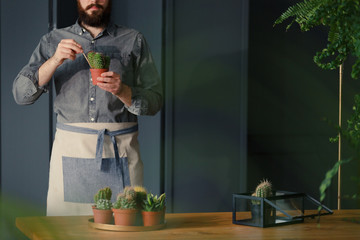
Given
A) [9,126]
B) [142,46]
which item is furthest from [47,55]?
[9,126]

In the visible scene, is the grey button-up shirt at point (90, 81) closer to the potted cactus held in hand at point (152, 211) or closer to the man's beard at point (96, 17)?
the man's beard at point (96, 17)

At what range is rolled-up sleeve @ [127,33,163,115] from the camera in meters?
2.58

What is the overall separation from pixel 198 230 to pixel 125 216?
23 cm

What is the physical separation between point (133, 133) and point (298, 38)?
7.73ft

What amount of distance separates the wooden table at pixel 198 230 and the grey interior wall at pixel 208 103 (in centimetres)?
199

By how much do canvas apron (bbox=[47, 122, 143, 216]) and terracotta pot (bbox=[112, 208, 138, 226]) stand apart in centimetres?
95

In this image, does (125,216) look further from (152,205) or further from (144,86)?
(144,86)

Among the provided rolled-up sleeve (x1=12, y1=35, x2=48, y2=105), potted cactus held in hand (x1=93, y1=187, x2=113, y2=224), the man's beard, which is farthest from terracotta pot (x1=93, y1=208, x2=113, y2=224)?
the man's beard

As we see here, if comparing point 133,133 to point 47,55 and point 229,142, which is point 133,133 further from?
point 229,142

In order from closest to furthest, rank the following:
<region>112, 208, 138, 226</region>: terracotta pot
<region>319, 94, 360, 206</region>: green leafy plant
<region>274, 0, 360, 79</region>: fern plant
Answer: <region>319, 94, 360, 206</region>: green leafy plant, <region>274, 0, 360, 79</region>: fern plant, <region>112, 208, 138, 226</region>: terracotta pot

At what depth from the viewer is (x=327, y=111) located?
4688 millimetres

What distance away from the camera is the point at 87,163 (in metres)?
2.59

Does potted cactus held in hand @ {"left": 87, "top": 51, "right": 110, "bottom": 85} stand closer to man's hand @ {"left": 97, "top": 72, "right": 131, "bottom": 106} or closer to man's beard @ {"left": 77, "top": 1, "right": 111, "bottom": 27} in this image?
man's hand @ {"left": 97, "top": 72, "right": 131, "bottom": 106}

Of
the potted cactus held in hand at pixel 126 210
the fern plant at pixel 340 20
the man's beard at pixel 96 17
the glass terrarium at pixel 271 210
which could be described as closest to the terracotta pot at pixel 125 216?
the potted cactus held in hand at pixel 126 210
